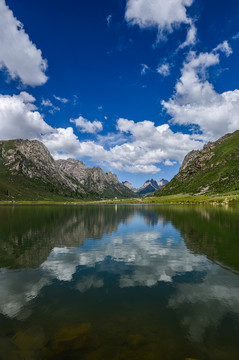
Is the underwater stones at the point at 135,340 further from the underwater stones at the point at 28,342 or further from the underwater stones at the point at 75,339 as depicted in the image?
the underwater stones at the point at 28,342

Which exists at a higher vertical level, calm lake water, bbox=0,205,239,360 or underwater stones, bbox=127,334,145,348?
underwater stones, bbox=127,334,145,348

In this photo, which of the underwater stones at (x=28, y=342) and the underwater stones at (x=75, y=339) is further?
the underwater stones at (x=75, y=339)

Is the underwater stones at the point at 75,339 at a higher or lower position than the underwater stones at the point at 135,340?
lower

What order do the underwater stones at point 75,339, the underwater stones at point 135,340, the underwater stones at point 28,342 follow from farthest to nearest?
the underwater stones at point 135,340
the underwater stones at point 75,339
the underwater stones at point 28,342

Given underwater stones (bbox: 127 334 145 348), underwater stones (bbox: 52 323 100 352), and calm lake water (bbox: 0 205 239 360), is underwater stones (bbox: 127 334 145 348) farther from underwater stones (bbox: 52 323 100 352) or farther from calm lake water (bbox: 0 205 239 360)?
underwater stones (bbox: 52 323 100 352)

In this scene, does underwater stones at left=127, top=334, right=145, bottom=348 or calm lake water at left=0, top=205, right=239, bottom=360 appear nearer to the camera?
calm lake water at left=0, top=205, right=239, bottom=360

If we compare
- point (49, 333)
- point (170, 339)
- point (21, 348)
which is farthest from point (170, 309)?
point (21, 348)

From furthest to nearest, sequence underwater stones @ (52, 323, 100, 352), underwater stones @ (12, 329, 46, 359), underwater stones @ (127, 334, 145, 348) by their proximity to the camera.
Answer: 1. underwater stones @ (127, 334, 145, 348)
2. underwater stones @ (52, 323, 100, 352)
3. underwater stones @ (12, 329, 46, 359)

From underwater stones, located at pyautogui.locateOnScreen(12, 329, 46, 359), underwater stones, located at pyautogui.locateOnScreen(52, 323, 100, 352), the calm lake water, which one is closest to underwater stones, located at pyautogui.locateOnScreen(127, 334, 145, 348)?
the calm lake water

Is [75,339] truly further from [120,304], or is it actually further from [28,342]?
[120,304]

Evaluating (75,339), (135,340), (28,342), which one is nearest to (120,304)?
(135,340)

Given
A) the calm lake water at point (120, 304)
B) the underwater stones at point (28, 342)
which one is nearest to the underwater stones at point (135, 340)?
the calm lake water at point (120, 304)

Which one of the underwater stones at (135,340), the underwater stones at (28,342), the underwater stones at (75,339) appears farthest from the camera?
the underwater stones at (135,340)

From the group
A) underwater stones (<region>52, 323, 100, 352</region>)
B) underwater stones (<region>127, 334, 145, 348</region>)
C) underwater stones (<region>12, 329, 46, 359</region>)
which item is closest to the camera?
underwater stones (<region>12, 329, 46, 359</region>)
